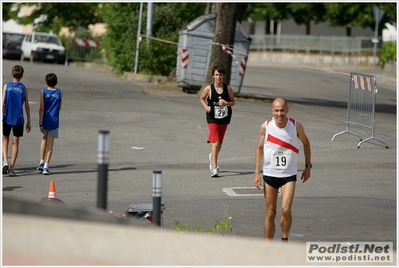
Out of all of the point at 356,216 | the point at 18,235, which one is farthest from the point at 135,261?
the point at 356,216

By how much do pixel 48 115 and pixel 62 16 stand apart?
37.8 metres

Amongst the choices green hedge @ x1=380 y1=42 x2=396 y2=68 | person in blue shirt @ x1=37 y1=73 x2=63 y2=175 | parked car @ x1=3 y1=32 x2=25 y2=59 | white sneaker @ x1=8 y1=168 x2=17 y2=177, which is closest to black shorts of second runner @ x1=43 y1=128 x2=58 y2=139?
person in blue shirt @ x1=37 y1=73 x2=63 y2=175

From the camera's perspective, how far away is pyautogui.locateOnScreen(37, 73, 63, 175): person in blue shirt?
12922 mm

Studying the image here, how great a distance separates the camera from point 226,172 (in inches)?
537

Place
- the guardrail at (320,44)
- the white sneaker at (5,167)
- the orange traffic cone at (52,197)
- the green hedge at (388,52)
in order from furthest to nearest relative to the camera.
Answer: the guardrail at (320,44) < the green hedge at (388,52) < the white sneaker at (5,167) < the orange traffic cone at (52,197)

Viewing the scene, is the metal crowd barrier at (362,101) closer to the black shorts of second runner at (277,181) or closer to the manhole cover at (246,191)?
the manhole cover at (246,191)

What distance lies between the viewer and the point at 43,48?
3981cm

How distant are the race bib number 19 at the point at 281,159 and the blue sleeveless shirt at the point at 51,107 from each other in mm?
5354

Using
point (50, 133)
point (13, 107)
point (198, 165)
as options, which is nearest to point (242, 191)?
point (198, 165)

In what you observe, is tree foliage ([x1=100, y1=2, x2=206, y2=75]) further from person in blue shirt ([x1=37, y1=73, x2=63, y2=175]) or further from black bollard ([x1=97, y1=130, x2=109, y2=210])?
black bollard ([x1=97, y1=130, x2=109, y2=210])

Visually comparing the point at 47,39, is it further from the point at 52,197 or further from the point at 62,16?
the point at 52,197

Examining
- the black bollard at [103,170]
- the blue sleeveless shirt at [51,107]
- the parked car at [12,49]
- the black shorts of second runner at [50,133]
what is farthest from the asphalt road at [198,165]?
the parked car at [12,49]

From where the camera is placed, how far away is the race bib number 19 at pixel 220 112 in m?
13.2

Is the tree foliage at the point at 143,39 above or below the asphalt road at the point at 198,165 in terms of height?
above
